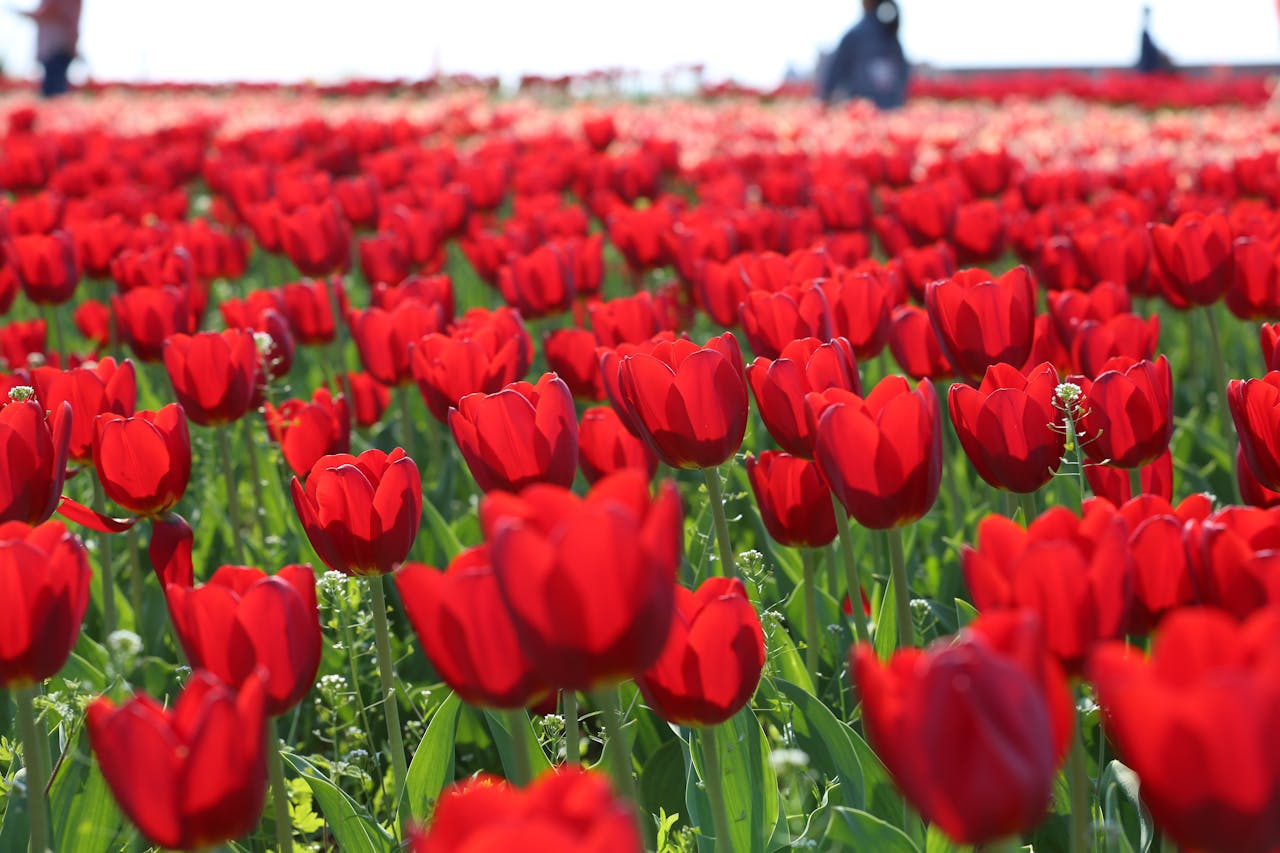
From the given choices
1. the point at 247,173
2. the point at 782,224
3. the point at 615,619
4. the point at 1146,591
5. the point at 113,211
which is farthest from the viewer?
the point at 247,173

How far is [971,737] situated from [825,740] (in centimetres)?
114

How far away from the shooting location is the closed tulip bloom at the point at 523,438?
2020mm

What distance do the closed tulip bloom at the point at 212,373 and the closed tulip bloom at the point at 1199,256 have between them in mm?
2105

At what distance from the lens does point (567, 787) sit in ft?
3.31

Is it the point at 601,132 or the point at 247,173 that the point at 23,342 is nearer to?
the point at 247,173

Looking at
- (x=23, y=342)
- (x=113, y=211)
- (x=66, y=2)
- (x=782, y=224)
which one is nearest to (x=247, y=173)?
(x=113, y=211)

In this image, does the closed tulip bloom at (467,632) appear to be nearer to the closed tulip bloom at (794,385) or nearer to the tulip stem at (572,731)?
the tulip stem at (572,731)

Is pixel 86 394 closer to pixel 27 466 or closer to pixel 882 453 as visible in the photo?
pixel 27 466

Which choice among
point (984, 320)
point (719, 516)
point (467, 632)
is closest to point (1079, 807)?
point (467, 632)

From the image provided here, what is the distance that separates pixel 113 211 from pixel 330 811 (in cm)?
496

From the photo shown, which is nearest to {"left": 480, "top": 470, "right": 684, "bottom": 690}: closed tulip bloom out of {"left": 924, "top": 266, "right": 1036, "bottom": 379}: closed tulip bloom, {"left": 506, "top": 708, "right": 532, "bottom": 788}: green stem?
{"left": 506, "top": 708, "right": 532, "bottom": 788}: green stem

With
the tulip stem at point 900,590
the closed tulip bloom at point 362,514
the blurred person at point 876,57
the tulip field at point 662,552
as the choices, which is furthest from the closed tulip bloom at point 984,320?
the blurred person at point 876,57

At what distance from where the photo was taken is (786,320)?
9.01ft

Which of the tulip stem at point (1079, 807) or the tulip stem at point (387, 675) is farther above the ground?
the tulip stem at point (1079, 807)
